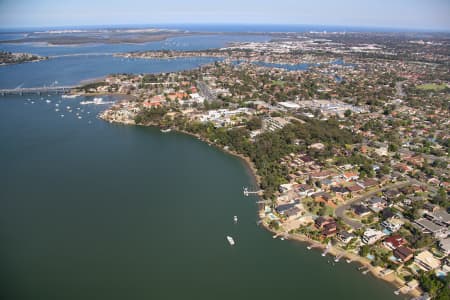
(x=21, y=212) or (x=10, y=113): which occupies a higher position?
(x=10, y=113)

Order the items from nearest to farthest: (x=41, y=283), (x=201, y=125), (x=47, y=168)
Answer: (x=41, y=283) < (x=47, y=168) < (x=201, y=125)

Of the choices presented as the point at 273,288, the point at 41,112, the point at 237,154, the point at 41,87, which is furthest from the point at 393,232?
the point at 41,87

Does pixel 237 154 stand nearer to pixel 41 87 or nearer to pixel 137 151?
pixel 137 151

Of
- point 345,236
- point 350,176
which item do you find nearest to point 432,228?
point 345,236

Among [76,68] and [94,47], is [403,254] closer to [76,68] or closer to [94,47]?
[76,68]

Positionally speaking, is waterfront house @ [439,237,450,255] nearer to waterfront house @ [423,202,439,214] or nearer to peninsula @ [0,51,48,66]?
waterfront house @ [423,202,439,214]

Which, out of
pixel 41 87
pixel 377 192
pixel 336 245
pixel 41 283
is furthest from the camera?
pixel 41 87

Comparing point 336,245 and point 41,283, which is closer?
point 41,283

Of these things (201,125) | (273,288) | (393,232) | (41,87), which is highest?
(41,87)

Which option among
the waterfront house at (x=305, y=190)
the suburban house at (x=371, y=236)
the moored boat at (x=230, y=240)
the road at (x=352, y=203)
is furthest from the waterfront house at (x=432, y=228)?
the moored boat at (x=230, y=240)
